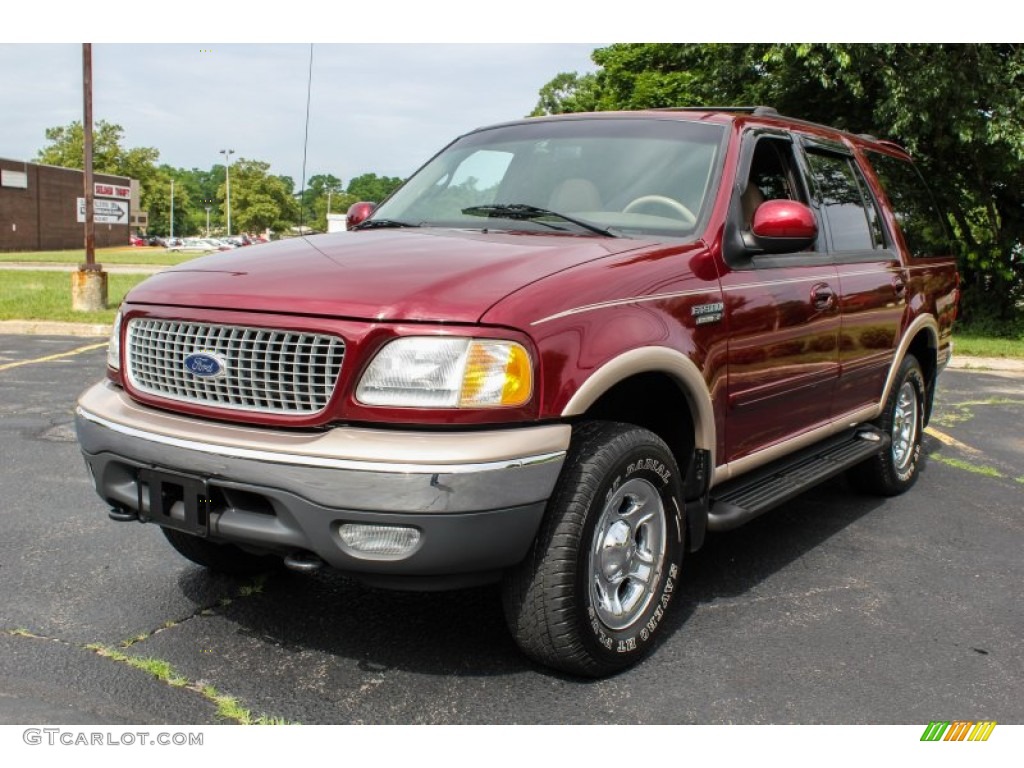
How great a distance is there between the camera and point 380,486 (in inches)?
110

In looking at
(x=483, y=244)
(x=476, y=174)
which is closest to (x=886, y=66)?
(x=476, y=174)

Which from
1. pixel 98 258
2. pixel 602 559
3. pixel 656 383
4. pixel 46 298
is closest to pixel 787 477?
Answer: pixel 656 383

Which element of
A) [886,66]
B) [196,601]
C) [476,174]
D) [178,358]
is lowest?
[196,601]

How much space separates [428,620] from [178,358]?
53.5 inches

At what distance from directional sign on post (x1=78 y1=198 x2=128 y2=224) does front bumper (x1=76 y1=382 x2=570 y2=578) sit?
70.2 m

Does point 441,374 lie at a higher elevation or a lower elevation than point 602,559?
higher

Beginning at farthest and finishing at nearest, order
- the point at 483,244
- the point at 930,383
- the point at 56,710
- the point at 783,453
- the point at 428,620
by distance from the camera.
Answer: the point at 930,383, the point at 783,453, the point at 428,620, the point at 483,244, the point at 56,710

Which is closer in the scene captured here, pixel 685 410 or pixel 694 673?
pixel 694 673

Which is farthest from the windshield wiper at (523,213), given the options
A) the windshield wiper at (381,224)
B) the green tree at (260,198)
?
the green tree at (260,198)

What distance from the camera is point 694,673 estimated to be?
11.1ft

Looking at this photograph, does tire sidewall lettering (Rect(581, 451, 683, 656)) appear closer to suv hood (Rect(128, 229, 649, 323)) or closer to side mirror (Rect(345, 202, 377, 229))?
suv hood (Rect(128, 229, 649, 323))

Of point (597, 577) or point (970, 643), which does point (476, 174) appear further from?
point (970, 643)

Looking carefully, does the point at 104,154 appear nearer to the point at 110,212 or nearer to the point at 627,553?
the point at 110,212
